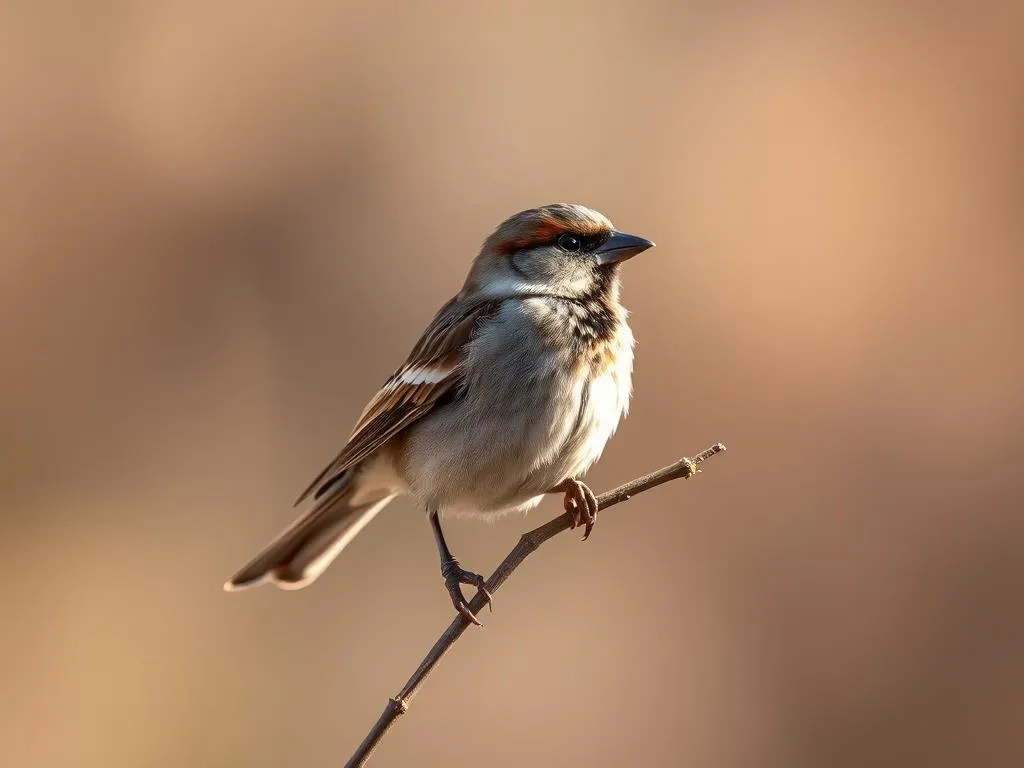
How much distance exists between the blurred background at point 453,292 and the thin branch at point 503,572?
4351 millimetres

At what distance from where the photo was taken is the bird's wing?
4.45 m

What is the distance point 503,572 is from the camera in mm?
3199

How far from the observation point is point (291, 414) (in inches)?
382

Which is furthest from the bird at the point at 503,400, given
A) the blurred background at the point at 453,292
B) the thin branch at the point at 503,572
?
the blurred background at the point at 453,292

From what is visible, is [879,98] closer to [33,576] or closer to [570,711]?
[570,711]

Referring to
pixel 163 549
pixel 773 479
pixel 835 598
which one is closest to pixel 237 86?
pixel 163 549

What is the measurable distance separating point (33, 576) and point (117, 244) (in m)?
2.89

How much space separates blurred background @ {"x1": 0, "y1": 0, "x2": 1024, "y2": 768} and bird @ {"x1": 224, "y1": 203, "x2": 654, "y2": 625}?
3.11 meters

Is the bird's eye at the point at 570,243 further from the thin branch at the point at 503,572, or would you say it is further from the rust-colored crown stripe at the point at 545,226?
the thin branch at the point at 503,572

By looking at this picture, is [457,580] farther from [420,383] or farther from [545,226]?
[545,226]

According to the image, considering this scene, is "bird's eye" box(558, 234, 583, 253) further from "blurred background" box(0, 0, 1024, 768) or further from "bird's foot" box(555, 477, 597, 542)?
"blurred background" box(0, 0, 1024, 768)

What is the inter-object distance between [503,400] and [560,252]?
2.21ft

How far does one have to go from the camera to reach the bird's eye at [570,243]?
14.7ft

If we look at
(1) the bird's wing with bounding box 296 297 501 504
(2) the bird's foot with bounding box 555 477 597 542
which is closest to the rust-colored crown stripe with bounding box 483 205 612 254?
(1) the bird's wing with bounding box 296 297 501 504
